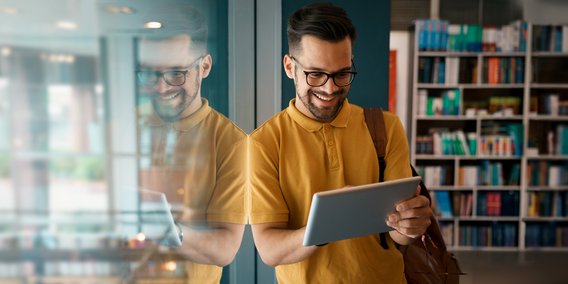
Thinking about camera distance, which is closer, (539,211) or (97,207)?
(97,207)

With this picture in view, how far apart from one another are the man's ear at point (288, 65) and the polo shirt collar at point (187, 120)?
0.56 m

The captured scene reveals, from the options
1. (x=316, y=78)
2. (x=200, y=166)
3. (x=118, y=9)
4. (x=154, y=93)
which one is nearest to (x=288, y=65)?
(x=316, y=78)

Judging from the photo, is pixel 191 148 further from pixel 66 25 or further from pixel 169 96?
pixel 66 25

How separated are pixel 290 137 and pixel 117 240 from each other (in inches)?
44.7

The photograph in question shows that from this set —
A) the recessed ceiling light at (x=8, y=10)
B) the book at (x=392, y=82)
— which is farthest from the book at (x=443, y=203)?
the recessed ceiling light at (x=8, y=10)

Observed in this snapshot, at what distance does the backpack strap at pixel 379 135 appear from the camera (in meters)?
1.52

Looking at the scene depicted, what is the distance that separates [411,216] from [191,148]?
0.81 m

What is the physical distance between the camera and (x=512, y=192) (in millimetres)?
5359

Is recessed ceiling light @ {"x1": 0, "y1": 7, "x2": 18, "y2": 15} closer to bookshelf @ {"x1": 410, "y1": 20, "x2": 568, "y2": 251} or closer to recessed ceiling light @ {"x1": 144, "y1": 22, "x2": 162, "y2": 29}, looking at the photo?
recessed ceiling light @ {"x1": 144, "y1": 22, "x2": 162, "y2": 29}

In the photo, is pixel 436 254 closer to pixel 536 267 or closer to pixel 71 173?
pixel 71 173

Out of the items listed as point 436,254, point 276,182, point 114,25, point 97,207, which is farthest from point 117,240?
point 436,254

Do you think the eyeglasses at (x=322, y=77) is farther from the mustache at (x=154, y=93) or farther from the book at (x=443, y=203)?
the book at (x=443, y=203)

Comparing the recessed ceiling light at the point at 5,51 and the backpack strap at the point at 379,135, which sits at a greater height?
the recessed ceiling light at the point at 5,51

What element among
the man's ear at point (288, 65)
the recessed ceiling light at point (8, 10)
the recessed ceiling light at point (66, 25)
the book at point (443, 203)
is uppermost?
the man's ear at point (288, 65)
